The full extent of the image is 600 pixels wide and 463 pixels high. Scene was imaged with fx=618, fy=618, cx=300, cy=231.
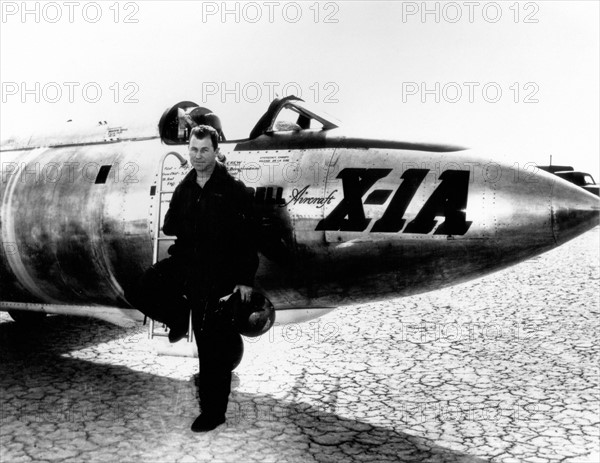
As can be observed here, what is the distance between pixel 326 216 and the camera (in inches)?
183

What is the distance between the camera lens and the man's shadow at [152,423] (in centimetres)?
468

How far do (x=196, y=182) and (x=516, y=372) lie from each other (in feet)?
14.1

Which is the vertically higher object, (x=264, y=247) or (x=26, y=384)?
(x=264, y=247)

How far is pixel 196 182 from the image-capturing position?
4379 millimetres

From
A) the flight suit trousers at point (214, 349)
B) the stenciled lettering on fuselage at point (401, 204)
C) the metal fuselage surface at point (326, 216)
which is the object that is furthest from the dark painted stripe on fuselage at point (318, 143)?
the flight suit trousers at point (214, 349)

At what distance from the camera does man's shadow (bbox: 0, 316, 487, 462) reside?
4680 mm

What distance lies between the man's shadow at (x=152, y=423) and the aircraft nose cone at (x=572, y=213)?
1807mm

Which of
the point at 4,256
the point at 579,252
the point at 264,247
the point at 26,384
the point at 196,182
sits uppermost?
the point at 196,182

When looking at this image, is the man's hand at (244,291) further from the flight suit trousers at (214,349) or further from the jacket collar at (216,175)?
the jacket collar at (216,175)

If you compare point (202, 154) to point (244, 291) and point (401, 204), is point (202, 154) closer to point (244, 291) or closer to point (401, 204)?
point (244, 291)

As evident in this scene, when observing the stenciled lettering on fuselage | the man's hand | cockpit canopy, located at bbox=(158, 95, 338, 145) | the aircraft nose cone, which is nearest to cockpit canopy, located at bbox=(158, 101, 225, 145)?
cockpit canopy, located at bbox=(158, 95, 338, 145)

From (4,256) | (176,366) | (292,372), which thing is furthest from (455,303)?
(4,256)

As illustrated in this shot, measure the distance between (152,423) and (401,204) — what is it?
2.80 m

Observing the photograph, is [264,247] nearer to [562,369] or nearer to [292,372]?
[292,372]
